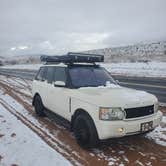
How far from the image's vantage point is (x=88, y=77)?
6.27m

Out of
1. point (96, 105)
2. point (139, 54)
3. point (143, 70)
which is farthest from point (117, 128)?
point (139, 54)

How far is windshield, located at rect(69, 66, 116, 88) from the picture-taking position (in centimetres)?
604

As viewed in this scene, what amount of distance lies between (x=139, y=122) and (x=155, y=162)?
0.79 m

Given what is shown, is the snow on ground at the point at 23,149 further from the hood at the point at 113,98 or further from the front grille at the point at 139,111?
the front grille at the point at 139,111

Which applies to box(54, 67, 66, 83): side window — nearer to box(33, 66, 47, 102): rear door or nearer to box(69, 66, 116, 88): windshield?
box(69, 66, 116, 88): windshield

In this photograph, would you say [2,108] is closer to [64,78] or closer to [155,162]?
[64,78]

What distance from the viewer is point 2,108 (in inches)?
368

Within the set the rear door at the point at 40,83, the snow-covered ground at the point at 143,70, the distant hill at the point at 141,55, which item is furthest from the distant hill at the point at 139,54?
the rear door at the point at 40,83

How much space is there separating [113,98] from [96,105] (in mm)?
369

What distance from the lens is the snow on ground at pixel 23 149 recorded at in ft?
15.5

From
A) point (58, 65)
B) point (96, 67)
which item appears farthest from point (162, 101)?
point (58, 65)

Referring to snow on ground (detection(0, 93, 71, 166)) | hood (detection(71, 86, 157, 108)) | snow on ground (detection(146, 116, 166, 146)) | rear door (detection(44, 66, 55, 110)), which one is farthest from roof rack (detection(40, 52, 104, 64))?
snow on ground (detection(146, 116, 166, 146))

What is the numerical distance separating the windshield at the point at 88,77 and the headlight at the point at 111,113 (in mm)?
1346

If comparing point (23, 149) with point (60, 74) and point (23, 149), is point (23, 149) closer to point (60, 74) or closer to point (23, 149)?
point (23, 149)
